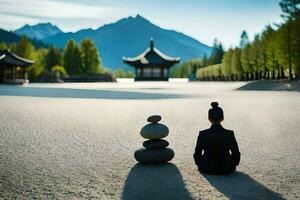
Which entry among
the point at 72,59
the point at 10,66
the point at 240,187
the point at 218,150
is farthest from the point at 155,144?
the point at 72,59

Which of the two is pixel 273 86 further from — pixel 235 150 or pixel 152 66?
pixel 152 66

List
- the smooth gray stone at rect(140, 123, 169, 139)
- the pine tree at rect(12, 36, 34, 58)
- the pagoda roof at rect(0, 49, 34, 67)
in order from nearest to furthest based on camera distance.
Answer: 1. the smooth gray stone at rect(140, 123, 169, 139)
2. the pagoda roof at rect(0, 49, 34, 67)
3. the pine tree at rect(12, 36, 34, 58)

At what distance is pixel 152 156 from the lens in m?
6.39

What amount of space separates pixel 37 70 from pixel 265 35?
45103 mm

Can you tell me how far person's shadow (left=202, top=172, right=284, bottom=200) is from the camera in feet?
15.3

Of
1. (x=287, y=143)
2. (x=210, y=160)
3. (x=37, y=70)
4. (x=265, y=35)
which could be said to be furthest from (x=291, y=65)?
(x=37, y=70)

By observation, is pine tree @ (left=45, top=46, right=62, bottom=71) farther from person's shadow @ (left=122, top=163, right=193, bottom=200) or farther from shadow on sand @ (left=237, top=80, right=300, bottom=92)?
person's shadow @ (left=122, top=163, right=193, bottom=200)

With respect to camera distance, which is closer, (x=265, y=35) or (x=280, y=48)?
(x=280, y=48)

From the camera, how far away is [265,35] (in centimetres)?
6144

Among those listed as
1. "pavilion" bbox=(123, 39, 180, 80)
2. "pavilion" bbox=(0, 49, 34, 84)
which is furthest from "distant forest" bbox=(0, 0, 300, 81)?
"pavilion" bbox=(0, 49, 34, 84)

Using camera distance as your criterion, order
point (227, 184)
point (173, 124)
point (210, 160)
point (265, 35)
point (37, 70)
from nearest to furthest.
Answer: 1. point (227, 184)
2. point (210, 160)
3. point (173, 124)
4. point (265, 35)
5. point (37, 70)

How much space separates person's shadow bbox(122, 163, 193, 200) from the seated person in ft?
1.70

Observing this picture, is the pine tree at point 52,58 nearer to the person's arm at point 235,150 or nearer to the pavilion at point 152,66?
the pavilion at point 152,66

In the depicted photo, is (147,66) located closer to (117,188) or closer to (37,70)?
(37,70)
